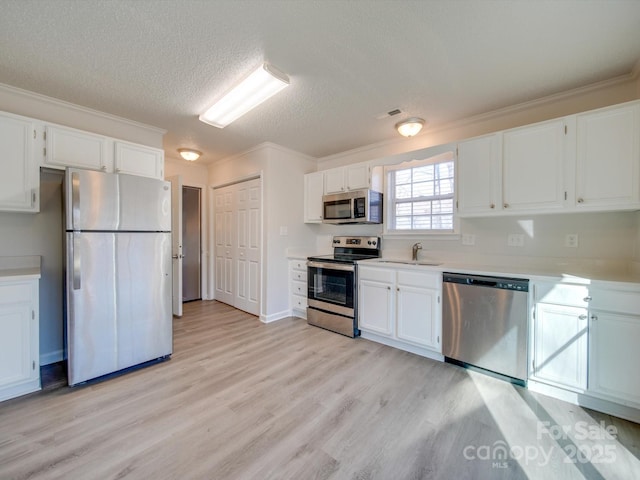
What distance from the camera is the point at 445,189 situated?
316 centimetres

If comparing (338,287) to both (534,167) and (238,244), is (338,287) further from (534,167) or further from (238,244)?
(534,167)

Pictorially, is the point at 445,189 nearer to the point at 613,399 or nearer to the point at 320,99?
the point at 320,99

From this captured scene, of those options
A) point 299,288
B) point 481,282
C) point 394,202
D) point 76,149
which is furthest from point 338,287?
point 76,149

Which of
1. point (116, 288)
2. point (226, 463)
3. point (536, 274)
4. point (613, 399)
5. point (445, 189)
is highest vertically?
point (445, 189)

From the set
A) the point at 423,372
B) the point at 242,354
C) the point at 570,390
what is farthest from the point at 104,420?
the point at 570,390

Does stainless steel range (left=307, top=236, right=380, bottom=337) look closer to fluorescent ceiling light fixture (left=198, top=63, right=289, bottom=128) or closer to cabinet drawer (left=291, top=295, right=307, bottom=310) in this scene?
cabinet drawer (left=291, top=295, right=307, bottom=310)

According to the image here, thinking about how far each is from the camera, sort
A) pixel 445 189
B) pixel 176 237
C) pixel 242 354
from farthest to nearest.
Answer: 1. pixel 176 237
2. pixel 445 189
3. pixel 242 354

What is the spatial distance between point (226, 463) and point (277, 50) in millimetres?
2650

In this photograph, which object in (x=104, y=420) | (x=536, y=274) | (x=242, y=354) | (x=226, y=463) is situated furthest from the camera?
(x=242, y=354)

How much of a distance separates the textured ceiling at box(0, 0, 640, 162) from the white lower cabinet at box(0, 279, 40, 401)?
68.7 inches

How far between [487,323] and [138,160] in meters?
3.82

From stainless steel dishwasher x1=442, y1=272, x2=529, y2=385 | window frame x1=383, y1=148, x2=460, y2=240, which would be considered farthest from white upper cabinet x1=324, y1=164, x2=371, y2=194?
stainless steel dishwasher x1=442, y1=272, x2=529, y2=385

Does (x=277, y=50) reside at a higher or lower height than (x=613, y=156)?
higher

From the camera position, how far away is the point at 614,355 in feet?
6.07
